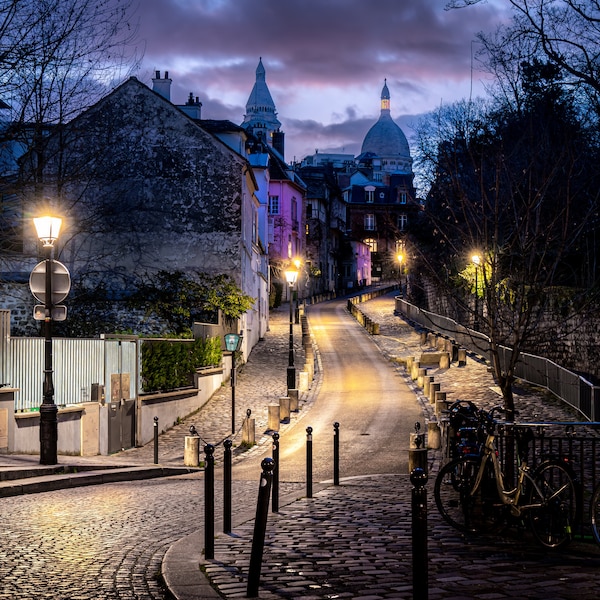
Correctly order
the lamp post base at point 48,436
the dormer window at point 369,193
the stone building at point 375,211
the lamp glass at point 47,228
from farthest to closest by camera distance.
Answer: the dormer window at point 369,193
the stone building at point 375,211
the lamp glass at point 47,228
the lamp post base at point 48,436

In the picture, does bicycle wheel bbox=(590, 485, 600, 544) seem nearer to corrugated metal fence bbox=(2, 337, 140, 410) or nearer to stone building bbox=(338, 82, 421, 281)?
corrugated metal fence bbox=(2, 337, 140, 410)

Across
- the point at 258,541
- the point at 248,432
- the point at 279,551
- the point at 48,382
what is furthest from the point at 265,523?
the point at 248,432

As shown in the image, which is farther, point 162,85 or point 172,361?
point 162,85

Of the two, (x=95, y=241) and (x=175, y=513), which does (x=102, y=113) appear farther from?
(x=175, y=513)

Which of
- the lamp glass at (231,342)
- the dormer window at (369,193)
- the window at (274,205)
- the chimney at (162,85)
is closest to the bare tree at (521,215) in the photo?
the lamp glass at (231,342)

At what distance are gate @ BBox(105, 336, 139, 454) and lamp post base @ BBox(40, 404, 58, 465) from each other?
4609 mm

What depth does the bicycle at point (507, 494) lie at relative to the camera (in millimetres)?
8445

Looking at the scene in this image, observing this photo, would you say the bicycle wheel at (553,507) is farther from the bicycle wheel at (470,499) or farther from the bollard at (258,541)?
the bollard at (258,541)

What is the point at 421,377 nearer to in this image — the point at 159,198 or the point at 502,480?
the point at 159,198

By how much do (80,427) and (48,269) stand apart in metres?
4.32

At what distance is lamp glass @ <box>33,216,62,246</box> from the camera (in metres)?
16.5

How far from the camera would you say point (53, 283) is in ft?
55.1

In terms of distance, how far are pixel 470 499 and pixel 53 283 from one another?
9.75m

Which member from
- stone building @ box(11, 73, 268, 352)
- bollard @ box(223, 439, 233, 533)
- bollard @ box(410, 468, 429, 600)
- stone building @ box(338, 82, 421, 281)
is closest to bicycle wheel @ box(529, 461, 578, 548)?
bollard @ box(223, 439, 233, 533)
